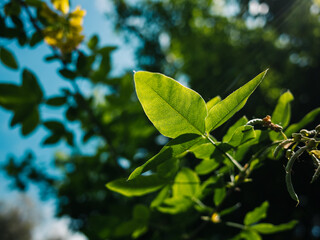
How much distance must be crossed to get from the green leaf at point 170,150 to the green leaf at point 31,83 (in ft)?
2.20

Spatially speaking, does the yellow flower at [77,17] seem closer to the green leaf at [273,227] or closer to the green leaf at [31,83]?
the green leaf at [31,83]

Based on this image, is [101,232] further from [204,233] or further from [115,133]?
[204,233]

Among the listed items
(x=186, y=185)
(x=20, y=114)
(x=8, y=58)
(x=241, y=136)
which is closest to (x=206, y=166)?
(x=186, y=185)

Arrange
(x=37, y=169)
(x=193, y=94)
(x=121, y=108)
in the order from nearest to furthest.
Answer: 1. (x=193, y=94)
2. (x=121, y=108)
3. (x=37, y=169)

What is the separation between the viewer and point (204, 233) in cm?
258

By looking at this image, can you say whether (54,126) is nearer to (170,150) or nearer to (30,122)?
(30,122)

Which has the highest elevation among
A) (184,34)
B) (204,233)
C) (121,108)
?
(184,34)

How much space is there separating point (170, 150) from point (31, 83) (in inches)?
27.4

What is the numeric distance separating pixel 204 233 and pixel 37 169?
6.33ft

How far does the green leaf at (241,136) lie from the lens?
311mm

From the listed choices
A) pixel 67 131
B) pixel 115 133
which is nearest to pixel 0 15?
pixel 67 131

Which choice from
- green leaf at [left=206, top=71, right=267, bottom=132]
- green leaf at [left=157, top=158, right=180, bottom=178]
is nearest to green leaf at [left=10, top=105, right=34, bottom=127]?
green leaf at [left=157, top=158, right=180, bottom=178]

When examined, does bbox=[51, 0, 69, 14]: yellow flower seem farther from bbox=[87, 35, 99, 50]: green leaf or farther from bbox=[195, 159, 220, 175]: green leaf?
bbox=[195, 159, 220, 175]: green leaf

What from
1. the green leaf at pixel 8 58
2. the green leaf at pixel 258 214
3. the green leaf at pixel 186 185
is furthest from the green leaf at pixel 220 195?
the green leaf at pixel 8 58
